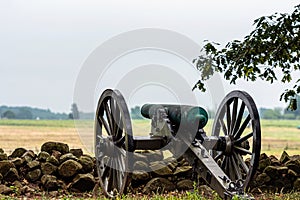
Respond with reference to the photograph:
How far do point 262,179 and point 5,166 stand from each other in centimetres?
387

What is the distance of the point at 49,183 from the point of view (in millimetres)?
8000

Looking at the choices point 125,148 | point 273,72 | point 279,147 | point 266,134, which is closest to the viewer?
point 125,148

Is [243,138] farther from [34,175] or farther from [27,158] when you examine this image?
[27,158]

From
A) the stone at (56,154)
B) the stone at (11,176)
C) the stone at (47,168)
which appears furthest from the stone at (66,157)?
the stone at (11,176)

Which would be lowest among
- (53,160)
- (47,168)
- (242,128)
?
(47,168)

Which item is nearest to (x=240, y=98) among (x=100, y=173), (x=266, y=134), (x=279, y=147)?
(x=100, y=173)

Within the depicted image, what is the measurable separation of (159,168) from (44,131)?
800cm

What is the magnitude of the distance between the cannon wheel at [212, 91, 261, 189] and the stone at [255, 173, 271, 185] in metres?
2.12

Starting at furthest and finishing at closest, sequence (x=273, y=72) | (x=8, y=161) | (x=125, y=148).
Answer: (x=8, y=161) → (x=273, y=72) → (x=125, y=148)

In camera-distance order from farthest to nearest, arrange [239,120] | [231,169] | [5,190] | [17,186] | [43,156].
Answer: [43,156], [17,186], [5,190], [231,169], [239,120]

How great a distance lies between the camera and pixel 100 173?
22.5ft

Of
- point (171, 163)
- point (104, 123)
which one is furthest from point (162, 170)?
point (104, 123)

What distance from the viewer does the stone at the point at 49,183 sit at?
26.3 feet

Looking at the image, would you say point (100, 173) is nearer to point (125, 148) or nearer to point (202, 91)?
point (125, 148)
